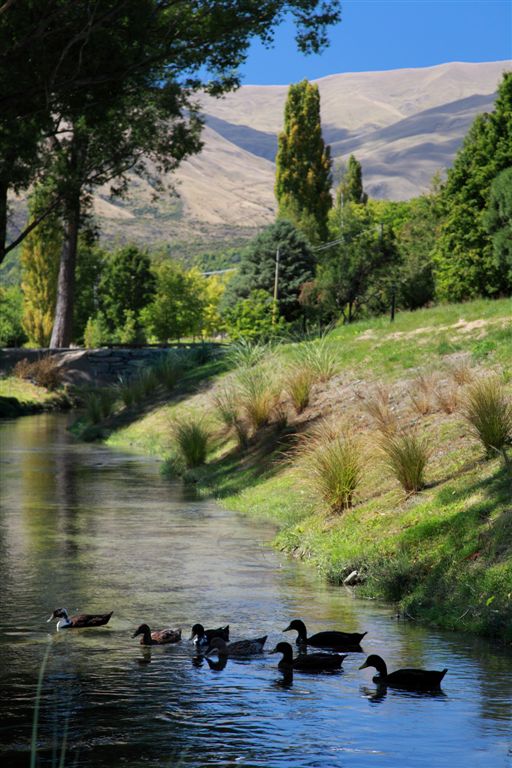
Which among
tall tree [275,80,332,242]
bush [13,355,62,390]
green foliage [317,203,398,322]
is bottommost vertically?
bush [13,355,62,390]

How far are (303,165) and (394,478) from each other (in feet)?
235

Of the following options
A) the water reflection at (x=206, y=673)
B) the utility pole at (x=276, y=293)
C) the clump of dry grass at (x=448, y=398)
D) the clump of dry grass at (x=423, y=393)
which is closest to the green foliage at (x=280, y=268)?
the utility pole at (x=276, y=293)

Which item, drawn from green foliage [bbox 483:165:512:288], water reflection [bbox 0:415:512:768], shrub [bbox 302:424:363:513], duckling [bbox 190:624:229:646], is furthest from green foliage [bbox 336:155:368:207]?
duckling [bbox 190:624:229:646]

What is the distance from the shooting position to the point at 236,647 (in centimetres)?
1037

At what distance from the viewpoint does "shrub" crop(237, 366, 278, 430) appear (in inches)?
972

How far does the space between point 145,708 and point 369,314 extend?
154ft

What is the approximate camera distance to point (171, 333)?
84.9 metres

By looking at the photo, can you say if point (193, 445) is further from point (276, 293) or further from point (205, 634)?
point (276, 293)

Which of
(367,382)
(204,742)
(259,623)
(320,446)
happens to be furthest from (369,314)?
(204,742)

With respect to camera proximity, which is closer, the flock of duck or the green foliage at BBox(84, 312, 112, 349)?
the flock of duck

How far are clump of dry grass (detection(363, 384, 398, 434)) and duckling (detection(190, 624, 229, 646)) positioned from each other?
23.0 ft

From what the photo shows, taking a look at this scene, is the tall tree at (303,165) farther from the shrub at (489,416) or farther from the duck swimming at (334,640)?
the duck swimming at (334,640)

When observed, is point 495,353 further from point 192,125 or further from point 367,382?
point 192,125

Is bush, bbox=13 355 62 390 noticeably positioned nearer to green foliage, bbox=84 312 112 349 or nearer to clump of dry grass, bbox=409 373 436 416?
green foliage, bbox=84 312 112 349
